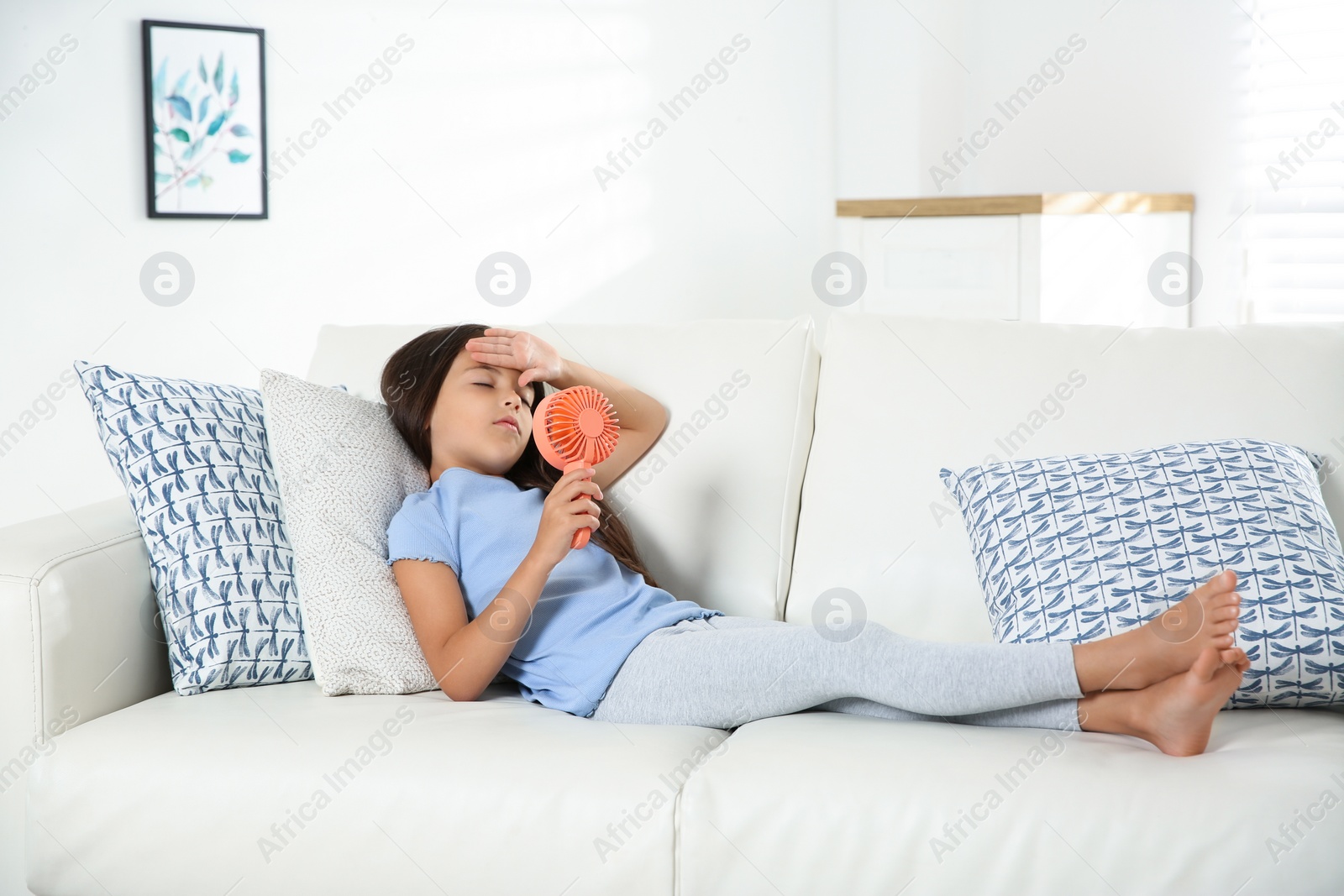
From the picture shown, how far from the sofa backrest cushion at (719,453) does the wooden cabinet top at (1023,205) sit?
114 centimetres

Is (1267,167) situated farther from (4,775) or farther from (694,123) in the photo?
(4,775)

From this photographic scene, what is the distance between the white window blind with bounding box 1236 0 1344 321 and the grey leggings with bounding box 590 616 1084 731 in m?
2.00

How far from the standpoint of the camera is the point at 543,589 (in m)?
1.45

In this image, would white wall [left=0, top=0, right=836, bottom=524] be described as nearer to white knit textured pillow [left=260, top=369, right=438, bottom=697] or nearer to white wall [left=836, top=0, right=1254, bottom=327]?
white wall [left=836, top=0, right=1254, bottom=327]

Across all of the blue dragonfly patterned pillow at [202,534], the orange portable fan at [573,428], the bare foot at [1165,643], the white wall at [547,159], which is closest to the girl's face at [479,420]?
the orange portable fan at [573,428]

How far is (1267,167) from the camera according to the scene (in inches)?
111

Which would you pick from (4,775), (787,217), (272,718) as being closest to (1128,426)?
(272,718)

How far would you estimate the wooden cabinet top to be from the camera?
2.64m

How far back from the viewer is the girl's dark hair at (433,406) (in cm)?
160

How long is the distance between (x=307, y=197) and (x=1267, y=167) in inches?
102

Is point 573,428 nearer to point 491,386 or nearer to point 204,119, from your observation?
point 491,386

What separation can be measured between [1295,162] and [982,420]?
1.78m

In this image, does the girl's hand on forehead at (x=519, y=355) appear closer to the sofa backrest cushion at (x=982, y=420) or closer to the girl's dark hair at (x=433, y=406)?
the girl's dark hair at (x=433, y=406)

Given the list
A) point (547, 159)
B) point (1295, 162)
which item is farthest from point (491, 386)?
point (1295, 162)
